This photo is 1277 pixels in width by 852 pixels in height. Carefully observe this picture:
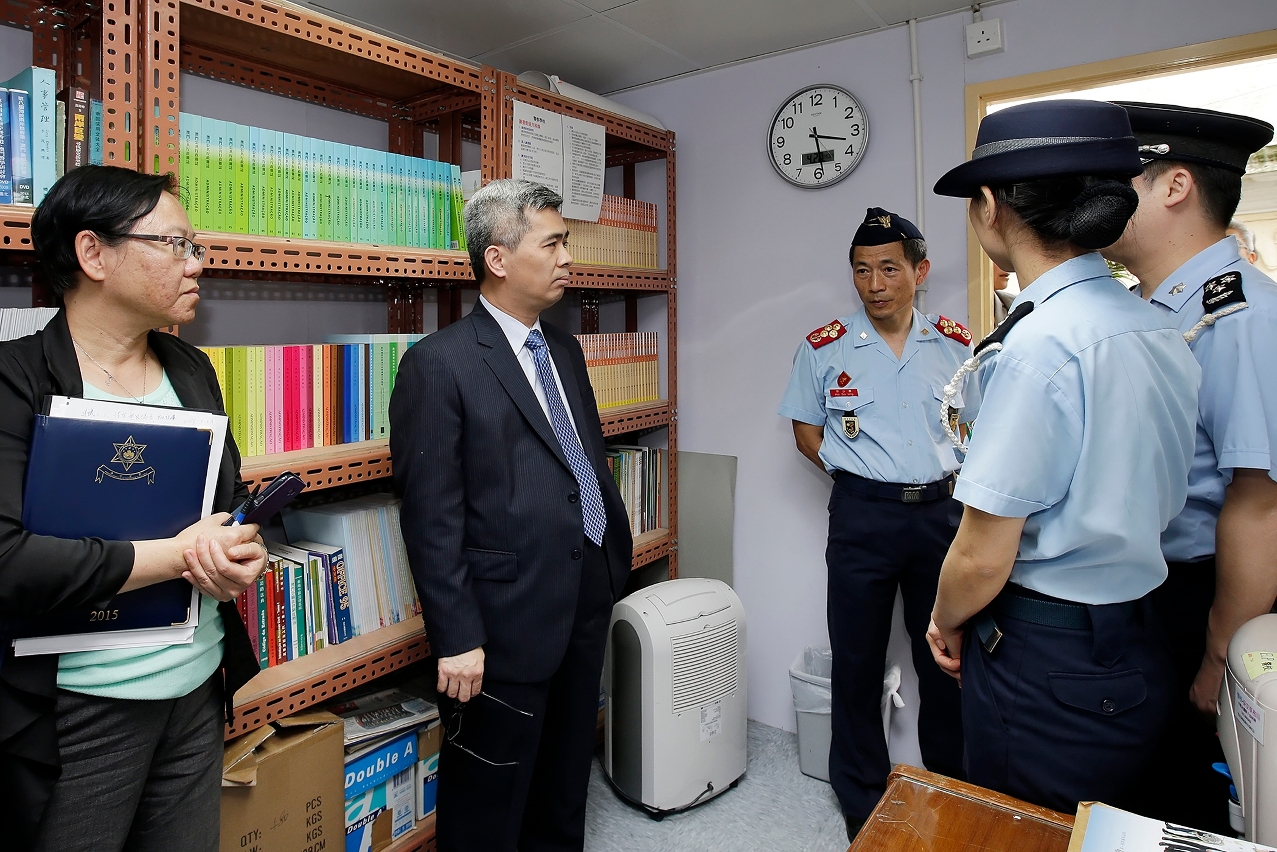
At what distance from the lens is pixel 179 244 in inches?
50.6

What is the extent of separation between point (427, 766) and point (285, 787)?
0.46m

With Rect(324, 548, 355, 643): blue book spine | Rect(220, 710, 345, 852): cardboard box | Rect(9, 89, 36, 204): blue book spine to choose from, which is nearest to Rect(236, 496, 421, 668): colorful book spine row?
Rect(324, 548, 355, 643): blue book spine

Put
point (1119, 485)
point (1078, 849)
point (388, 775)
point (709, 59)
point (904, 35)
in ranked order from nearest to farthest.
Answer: point (1078, 849)
point (1119, 485)
point (388, 775)
point (904, 35)
point (709, 59)

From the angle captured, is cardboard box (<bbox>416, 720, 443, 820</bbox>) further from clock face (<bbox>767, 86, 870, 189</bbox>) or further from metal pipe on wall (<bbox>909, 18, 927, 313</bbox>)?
clock face (<bbox>767, 86, 870, 189</bbox>)

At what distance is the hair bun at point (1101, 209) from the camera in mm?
1061

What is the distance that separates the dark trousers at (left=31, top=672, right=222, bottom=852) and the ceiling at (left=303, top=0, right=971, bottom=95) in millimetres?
1988

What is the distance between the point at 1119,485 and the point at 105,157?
1773 millimetres

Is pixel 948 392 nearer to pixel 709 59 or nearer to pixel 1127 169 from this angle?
pixel 1127 169

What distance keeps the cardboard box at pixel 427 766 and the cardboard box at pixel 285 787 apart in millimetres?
273

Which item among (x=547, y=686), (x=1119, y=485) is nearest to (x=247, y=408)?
(x=547, y=686)

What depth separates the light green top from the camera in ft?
3.84

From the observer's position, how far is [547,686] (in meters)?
1.82

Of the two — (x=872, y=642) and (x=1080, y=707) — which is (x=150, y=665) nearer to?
(x=1080, y=707)

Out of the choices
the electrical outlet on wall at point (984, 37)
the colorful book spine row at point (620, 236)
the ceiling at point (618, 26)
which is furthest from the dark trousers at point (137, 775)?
the electrical outlet on wall at point (984, 37)
